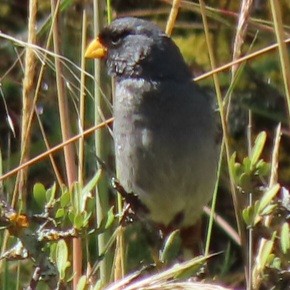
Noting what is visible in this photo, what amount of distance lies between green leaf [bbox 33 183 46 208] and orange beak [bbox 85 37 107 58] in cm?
83

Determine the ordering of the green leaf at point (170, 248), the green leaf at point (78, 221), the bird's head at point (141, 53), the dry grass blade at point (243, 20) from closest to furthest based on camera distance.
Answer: the green leaf at point (78, 221) < the green leaf at point (170, 248) < the dry grass blade at point (243, 20) < the bird's head at point (141, 53)

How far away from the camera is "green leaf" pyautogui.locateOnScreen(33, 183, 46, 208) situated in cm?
161

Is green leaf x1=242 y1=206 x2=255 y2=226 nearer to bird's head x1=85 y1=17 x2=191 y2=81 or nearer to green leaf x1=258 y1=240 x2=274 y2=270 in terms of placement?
green leaf x1=258 y1=240 x2=274 y2=270

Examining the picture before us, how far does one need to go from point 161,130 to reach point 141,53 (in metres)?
0.23

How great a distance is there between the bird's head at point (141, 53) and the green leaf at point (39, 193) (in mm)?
925

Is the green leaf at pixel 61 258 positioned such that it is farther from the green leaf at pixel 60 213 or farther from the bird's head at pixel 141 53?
the bird's head at pixel 141 53

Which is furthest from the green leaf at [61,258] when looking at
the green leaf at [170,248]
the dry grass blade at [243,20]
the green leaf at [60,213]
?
the dry grass blade at [243,20]

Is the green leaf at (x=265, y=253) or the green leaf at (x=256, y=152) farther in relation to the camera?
the green leaf at (x=256, y=152)

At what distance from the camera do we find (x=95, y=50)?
2438 mm

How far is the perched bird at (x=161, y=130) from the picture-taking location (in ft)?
7.94

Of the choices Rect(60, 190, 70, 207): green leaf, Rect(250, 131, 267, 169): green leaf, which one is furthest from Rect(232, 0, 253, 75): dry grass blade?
Rect(60, 190, 70, 207): green leaf

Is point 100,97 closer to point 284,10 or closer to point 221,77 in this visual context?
point 221,77

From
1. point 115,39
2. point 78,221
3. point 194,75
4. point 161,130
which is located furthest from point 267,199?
point 194,75

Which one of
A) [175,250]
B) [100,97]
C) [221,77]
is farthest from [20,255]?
[221,77]
